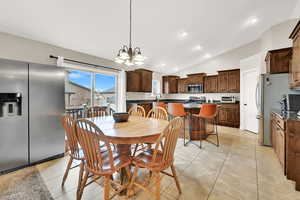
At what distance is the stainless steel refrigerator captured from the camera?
2.12 meters

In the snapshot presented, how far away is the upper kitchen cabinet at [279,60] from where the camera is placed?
302 cm

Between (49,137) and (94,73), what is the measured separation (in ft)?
7.23

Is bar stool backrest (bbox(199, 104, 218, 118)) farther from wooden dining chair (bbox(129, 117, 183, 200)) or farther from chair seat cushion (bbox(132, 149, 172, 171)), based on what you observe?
chair seat cushion (bbox(132, 149, 172, 171))

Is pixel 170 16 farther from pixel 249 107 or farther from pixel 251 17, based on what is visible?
pixel 249 107

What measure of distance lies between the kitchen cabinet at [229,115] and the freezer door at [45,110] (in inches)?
206

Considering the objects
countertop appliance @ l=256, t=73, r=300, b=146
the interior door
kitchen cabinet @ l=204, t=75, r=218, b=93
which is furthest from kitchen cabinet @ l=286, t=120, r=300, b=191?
kitchen cabinet @ l=204, t=75, r=218, b=93

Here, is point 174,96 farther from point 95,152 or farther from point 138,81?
point 95,152

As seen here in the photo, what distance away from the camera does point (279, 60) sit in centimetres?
310

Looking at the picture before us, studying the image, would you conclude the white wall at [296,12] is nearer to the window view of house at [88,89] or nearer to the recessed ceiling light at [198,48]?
the recessed ceiling light at [198,48]

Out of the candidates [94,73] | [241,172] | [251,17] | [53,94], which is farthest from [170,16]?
[241,172]

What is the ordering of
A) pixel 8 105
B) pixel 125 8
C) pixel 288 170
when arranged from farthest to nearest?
1. pixel 125 8
2. pixel 8 105
3. pixel 288 170

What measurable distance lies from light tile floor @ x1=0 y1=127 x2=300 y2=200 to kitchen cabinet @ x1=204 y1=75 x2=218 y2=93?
9.99 ft

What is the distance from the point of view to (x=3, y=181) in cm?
194

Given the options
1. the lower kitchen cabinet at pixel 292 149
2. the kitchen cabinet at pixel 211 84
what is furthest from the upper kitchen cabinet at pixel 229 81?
the lower kitchen cabinet at pixel 292 149
